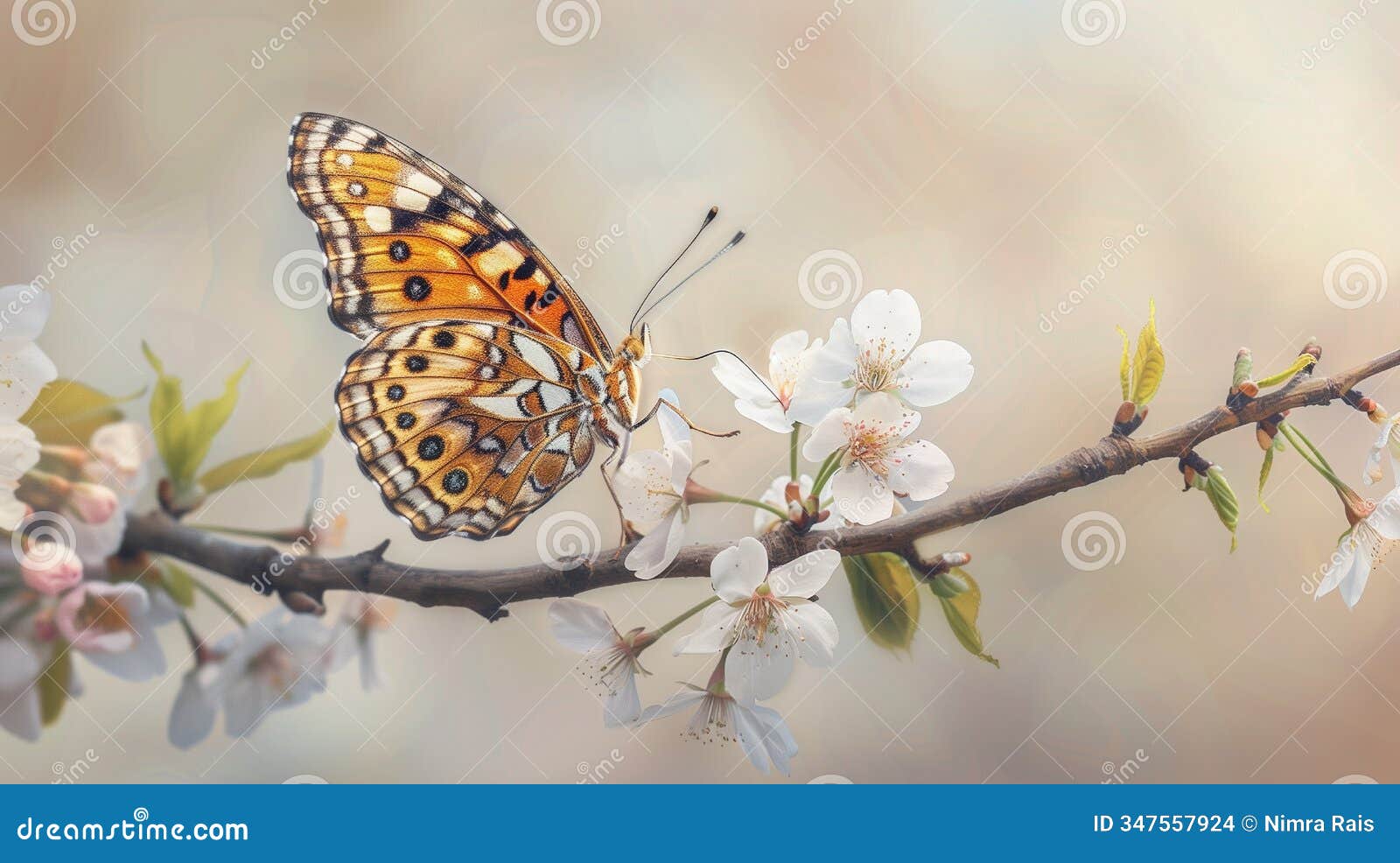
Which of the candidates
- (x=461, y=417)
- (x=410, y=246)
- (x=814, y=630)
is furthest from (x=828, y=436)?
(x=410, y=246)

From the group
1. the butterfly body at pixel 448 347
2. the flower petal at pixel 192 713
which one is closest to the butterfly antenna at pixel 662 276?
the butterfly body at pixel 448 347

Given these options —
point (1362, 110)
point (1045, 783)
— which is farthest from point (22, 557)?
point (1362, 110)

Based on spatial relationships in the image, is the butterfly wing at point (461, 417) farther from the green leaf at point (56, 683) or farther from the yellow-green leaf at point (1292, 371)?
the yellow-green leaf at point (1292, 371)

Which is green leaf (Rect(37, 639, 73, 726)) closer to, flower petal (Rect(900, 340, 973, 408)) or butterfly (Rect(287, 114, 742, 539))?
butterfly (Rect(287, 114, 742, 539))

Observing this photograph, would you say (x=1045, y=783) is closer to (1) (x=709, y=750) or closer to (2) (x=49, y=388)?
(1) (x=709, y=750)

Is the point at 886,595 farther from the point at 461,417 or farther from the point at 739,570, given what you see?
the point at 461,417

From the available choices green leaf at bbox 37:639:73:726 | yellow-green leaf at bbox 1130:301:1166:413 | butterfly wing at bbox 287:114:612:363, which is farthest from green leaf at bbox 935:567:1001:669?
green leaf at bbox 37:639:73:726
